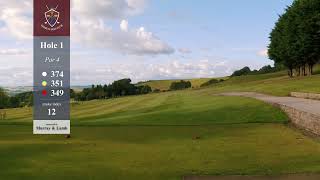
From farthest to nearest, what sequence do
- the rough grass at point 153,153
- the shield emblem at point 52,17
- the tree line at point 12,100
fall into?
the tree line at point 12,100, the shield emblem at point 52,17, the rough grass at point 153,153

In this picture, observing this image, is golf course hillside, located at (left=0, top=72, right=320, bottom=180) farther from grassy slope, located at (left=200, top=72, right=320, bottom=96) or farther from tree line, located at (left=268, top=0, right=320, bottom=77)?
tree line, located at (left=268, top=0, right=320, bottom=77)

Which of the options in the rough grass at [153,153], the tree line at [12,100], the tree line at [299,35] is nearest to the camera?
the rough grass at [153,153]

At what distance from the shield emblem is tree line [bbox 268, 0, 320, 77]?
6159 centimetres

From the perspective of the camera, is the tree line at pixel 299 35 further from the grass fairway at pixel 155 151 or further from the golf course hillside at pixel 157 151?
the grass fairway at pixel 155 151

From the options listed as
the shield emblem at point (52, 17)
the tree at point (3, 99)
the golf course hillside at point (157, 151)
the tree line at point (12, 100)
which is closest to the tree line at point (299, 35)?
the tree line at point (12, 100)

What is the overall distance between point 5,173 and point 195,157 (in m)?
5.45

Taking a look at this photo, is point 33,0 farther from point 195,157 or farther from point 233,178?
point 233,178

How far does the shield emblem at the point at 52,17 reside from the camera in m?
14.5

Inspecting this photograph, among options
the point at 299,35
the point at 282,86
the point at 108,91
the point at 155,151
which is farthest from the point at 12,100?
the point at 155,151

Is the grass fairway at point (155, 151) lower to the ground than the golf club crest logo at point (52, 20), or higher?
lower

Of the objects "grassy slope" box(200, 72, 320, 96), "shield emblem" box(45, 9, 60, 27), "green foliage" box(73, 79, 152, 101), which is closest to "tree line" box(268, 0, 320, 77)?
"grassy slope" box(200, 72, 320, 96)

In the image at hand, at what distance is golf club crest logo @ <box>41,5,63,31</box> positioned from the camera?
14.3m
